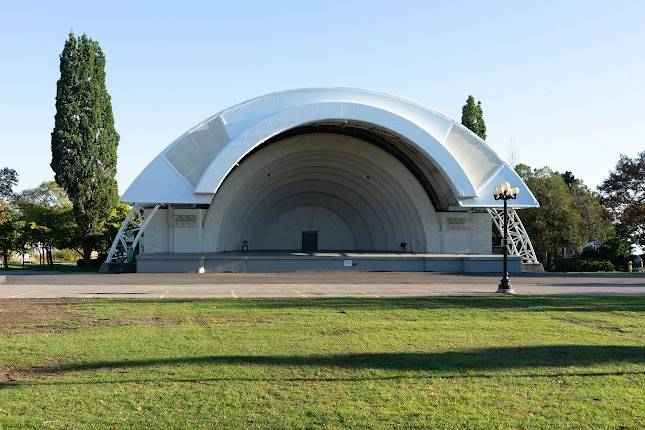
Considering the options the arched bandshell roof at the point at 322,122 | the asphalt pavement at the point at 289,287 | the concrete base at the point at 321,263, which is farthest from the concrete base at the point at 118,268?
the asphalt pavement at the point at 289,287

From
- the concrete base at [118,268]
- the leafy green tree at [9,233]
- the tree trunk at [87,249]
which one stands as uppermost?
the leafy green tree at [9,233]

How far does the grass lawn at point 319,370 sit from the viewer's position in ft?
22.8

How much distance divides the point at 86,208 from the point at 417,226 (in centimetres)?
2026

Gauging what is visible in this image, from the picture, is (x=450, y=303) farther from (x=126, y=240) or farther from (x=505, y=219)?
(x=126, y=240)

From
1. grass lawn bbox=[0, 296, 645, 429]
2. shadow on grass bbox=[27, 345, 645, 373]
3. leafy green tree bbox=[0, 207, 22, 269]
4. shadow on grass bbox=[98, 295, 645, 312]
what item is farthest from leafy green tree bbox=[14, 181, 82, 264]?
shadow on grass bbox=[27, 345, 645, 373]

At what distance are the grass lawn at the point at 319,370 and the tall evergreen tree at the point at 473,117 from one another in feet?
130

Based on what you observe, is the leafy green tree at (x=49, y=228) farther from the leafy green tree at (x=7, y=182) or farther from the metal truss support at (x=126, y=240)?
the leafy green tree at (x=7, y=182)

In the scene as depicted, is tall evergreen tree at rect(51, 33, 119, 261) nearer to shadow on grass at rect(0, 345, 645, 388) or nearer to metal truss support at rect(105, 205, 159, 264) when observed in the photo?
metal truss support at rect(105, 205, 159, 264)

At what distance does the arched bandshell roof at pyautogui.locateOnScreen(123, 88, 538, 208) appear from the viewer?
119 feet

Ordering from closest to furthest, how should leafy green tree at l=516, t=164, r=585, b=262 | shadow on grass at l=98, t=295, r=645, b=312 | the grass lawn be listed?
the grass lawn → shadow on grass at l=98, t=295, r=645, b=312 → leafy green tree at l=516, t=164, r=585, b=262

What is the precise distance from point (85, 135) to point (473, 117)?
27.3 m

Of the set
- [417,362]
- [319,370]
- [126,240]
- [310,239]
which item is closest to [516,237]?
[310,239]

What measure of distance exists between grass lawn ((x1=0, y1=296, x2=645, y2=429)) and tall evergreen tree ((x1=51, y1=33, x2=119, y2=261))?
3035 centimetres

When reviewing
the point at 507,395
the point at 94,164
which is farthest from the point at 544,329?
the point at 94,164
